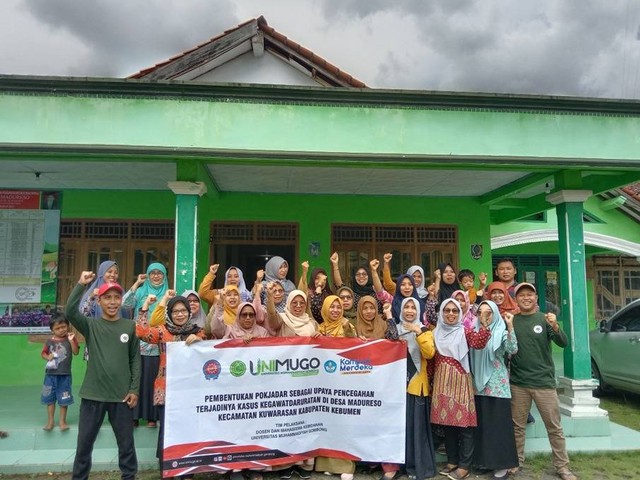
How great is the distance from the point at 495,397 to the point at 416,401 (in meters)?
0.66

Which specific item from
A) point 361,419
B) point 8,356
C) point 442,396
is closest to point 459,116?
point 442,396

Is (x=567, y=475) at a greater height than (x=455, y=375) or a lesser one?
lesser

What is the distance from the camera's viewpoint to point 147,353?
165 inches

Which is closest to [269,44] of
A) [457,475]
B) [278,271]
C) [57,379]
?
[278,271]

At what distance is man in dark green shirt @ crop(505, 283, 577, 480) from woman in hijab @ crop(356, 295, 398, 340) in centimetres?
109

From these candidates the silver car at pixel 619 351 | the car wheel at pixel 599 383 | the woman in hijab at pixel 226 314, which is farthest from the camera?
the car wheel at pixel 599 383

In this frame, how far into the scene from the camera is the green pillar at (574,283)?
16.6 ft

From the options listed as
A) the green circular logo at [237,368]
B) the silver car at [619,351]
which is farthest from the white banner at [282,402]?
the silver car at [619,351]

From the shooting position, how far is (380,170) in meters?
5.56

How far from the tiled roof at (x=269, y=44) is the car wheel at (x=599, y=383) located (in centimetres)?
587

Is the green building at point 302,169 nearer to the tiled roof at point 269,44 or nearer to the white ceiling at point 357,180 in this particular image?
the white ceiling at point 357,180

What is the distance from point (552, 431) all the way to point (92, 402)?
145 inches

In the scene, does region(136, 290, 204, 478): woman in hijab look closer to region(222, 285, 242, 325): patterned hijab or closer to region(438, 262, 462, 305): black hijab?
region(222, 285, 242, 325): patterned hijab

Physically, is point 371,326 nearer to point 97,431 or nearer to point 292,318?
point 292,318
